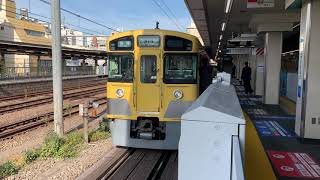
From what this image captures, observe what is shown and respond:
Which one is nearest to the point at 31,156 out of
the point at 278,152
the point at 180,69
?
the point at 180,69

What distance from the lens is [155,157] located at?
866cm

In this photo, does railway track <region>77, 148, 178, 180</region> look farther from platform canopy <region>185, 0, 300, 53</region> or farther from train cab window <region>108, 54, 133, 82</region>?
platform canopy <region>185, 0, 300, 53</region>

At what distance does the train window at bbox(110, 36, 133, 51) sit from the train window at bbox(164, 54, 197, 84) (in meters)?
0.92

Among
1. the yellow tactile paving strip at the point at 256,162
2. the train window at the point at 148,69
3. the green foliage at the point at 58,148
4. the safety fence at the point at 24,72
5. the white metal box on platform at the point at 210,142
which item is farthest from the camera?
the safety fence at the point at 24,72

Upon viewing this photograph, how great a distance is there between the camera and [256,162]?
278 inches

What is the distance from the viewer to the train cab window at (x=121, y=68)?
8938 millimetres

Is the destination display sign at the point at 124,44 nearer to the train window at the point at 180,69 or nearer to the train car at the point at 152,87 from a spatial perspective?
the train car at the point at 152,87

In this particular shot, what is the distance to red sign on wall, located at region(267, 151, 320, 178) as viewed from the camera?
6467 millimetres

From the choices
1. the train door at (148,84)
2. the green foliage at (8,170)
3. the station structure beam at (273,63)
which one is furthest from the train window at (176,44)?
the station structure beam at (273,63)

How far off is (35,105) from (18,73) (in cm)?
1568

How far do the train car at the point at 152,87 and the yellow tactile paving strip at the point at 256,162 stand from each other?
1.73 m

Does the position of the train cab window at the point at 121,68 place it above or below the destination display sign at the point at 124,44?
below

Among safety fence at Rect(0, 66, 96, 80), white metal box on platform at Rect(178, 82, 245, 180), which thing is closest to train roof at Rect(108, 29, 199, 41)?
white metal box on platform at Rect(178, 82, 245, 180)

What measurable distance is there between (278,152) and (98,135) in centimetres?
501
